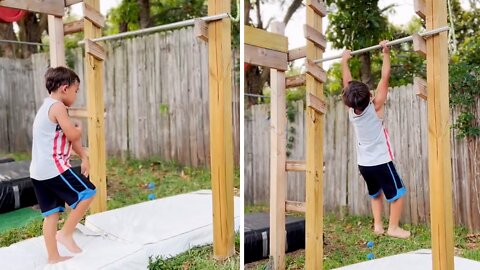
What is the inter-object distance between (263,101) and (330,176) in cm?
53

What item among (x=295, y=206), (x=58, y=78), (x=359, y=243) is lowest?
(x=359, y=243)

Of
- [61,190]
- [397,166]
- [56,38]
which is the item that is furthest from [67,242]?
[397,166]

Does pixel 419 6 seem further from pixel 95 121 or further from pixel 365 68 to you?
pixel 95 121

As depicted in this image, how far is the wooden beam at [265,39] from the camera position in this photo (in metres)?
1.77

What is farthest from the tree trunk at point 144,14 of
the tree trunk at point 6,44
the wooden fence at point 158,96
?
the tree trunk at point 6,44

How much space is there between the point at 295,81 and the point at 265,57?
0.16 metres

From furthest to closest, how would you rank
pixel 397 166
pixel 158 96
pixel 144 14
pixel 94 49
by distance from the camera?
pixel 144 14 < pixel 158 96 < pixel 94 49 < pixel 397 166

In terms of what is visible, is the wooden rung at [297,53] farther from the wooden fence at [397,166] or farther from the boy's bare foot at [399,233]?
the boy's bare foot at [399,233]

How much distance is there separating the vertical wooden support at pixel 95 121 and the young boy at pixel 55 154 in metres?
0.51

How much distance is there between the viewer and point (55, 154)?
152 cm

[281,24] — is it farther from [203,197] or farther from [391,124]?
[203,197]

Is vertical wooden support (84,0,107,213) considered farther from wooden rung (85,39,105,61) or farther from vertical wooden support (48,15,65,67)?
vertical wooden support (48,15,65,67)

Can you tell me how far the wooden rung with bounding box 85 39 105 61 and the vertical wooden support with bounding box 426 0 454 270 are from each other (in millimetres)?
1202

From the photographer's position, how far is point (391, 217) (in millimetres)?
1680
